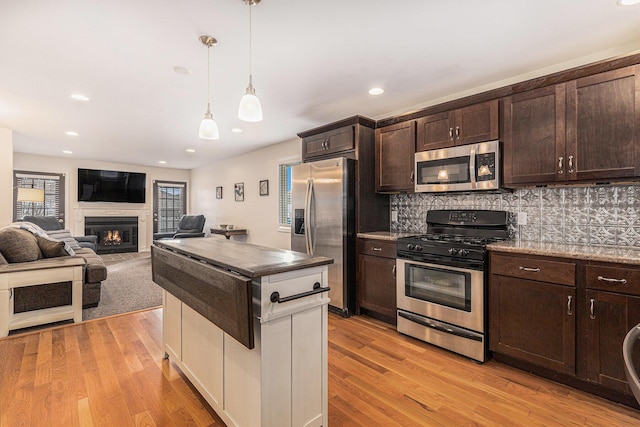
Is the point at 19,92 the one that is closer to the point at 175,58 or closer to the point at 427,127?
the point at 175,58

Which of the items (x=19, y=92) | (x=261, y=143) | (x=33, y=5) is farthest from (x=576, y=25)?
A: (x=19, y=92)

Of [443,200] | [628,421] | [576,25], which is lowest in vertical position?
[628,421]

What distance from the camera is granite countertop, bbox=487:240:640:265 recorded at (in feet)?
6.28

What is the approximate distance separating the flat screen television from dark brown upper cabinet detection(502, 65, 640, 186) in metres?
8.74

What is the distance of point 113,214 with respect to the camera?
8.08 meters

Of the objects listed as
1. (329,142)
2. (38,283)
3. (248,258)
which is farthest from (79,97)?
(248,258)

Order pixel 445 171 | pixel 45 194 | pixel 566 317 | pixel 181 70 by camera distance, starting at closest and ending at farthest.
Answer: pixel 566 317, pixel 181 70, pixel 445 171, pixel 45 194

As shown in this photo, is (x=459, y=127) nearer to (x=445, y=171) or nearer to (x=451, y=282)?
(x=445, y=171)

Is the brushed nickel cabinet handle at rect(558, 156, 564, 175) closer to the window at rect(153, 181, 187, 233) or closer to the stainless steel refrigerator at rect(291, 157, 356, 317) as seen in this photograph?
the stainless steel refrigerator at rect(291, 157, 356, 317)

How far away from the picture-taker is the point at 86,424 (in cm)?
176

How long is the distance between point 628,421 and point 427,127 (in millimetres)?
2641

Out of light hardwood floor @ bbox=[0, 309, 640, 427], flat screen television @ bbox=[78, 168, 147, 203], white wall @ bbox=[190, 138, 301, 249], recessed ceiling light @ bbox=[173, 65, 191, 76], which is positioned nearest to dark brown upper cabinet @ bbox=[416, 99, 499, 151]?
light hardwood floor @ bbox=[0, 309, 640, 427]

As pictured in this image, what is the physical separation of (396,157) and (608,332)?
230 centimetres

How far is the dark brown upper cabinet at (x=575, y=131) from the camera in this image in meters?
2.11
